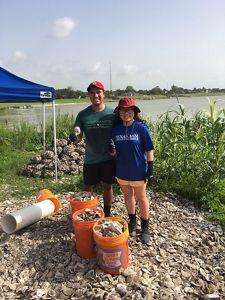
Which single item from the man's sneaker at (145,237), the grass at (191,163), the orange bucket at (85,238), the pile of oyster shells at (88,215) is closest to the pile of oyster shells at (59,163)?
the grass at (191,163)

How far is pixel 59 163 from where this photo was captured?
27.8ft

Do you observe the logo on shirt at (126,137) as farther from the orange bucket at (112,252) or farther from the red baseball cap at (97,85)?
the orange bucket at (112,252)

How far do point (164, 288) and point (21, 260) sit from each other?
1670 millimetres

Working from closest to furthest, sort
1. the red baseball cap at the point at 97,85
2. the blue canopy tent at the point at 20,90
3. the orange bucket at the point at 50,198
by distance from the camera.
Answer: the red baseball cap at the point at 97,85 → the orange bucket at the point at 50,198 → the blue canopy tent at the point at 20,90

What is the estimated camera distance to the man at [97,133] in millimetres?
4180

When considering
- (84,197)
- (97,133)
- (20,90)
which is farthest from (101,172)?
(20,90)

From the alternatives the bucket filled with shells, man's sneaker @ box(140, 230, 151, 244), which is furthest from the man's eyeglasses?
man's sneaker @ box(140, 230, 151, 244)

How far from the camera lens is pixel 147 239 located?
4.13 m

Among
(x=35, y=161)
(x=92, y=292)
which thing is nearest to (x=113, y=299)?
(x=92, y=292)

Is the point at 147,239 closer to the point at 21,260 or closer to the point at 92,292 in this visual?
the point at 92,292

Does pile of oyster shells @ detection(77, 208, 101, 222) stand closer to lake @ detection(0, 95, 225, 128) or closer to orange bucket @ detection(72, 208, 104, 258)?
orange bucket @ detection(72, 208, 104, 258)

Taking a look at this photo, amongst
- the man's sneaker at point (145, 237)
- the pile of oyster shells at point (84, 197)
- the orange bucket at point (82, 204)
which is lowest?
the man's sneaker at point (145, 237)

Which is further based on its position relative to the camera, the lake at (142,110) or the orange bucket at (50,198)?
the lake at (142,110)

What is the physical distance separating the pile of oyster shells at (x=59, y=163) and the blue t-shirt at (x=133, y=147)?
422cm
